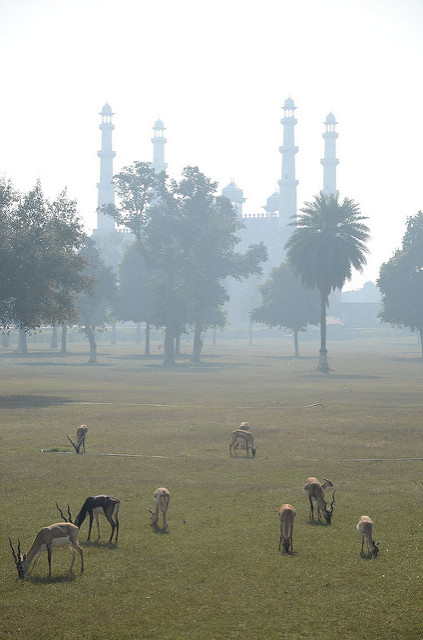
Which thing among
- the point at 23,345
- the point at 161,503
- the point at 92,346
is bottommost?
the point at 161,503

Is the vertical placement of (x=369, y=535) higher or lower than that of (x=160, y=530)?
higher

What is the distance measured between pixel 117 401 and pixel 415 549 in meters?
27.5

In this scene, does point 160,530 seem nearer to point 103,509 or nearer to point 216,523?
point 216,523

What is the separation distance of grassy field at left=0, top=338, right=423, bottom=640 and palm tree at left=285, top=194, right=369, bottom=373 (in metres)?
36.3

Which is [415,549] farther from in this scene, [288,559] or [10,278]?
[10,278]

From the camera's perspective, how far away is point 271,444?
85.0 feet

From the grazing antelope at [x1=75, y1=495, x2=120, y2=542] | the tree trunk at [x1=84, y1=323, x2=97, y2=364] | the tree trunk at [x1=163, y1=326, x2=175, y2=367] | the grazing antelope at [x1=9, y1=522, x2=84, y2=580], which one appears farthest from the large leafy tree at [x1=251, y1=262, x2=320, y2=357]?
the grazing antelope at [x1=9, y1=522, x2=84, y2=580]

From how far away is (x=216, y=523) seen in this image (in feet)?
51.3

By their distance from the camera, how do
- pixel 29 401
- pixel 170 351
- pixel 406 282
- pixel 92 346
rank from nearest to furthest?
1. pixel 29 401
2. pixel 170 351
3. pixel 92 346
4. pixel 406 282

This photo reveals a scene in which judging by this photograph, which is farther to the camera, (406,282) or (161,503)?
(406,282)

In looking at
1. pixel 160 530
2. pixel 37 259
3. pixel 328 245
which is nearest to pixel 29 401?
pixel 37 259

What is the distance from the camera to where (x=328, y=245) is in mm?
72250

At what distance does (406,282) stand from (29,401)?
63999mm

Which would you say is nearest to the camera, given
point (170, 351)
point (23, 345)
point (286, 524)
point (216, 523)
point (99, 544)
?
point (286, 524)
